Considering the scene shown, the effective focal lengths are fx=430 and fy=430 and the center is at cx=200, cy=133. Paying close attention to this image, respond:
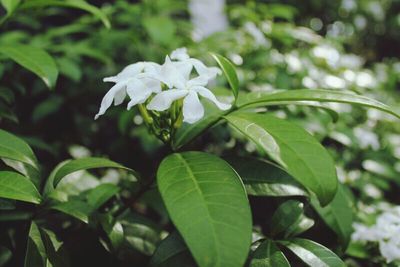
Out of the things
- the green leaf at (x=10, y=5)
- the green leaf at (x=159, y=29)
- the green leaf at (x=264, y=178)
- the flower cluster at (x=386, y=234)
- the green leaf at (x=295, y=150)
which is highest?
the green leaf at (x=10, y=5)

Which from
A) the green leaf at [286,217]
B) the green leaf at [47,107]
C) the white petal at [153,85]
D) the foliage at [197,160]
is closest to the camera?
the foliage at [197,160]

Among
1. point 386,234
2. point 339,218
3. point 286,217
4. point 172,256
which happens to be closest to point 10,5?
point 172,256

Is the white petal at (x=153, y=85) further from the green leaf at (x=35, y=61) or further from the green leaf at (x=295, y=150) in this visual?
the green leaf at (x=35, y=61)

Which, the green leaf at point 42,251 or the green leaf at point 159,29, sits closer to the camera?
the green leaf at point 42,251

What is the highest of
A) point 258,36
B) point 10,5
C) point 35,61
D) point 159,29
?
point 10,5

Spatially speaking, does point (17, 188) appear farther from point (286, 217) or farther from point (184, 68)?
point (286, 217)

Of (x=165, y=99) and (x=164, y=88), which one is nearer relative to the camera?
(x=165, y=99)

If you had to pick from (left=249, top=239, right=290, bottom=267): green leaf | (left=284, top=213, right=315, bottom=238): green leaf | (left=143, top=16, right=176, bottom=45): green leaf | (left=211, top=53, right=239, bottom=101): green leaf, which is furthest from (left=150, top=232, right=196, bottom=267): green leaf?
(left=143, top=16, right=176, bottom=45): green leaf

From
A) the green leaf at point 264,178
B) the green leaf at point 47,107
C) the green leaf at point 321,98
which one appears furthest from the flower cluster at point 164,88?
the green leaf at point 47,107
